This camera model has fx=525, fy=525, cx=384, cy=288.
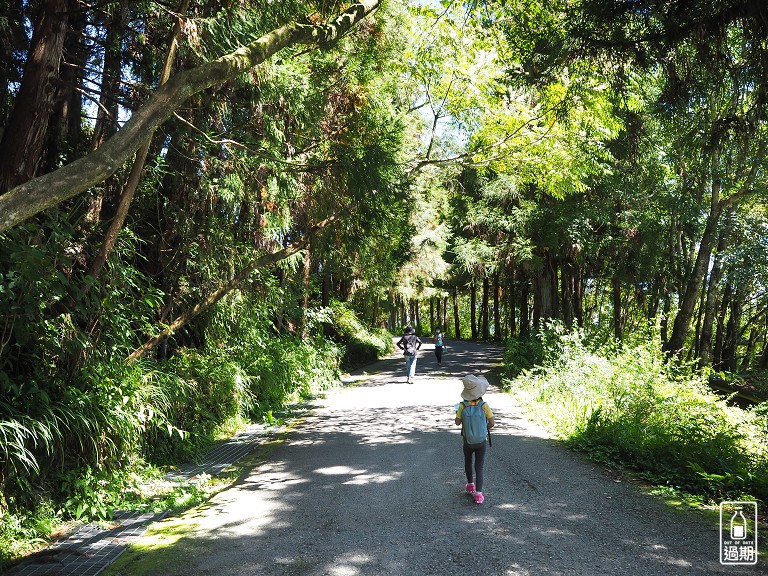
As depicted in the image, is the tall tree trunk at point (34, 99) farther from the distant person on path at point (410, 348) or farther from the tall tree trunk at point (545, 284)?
the tall tree trunk at point (545, 284)

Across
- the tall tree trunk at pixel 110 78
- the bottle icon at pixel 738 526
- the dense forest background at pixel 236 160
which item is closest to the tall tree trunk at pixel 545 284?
the dense forest background at pixel 236 160

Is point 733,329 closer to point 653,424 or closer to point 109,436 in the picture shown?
point 653,424

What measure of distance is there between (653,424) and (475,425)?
357 centimetres

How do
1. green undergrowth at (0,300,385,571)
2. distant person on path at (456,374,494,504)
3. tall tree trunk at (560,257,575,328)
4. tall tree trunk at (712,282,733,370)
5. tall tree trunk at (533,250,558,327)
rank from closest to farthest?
1. green undergrowth at (0,300,385,571)
2. distant person on path at (456,374,494,504)
3. tall tree trunk at (533,250,558,327)
4. tall tree trunk at (560,257,575,328)
5. tall tree trunk at (712,282,733,370)

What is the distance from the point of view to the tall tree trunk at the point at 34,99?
19.2 feet

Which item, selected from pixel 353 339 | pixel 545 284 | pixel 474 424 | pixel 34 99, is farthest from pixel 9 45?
pixel 353 339

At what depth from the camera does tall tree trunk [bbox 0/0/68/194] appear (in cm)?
586

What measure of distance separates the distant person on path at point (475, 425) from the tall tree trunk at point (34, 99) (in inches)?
219

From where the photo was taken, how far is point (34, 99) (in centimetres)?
591

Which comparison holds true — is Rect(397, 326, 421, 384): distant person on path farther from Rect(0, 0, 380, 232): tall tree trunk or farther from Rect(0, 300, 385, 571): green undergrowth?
Rect(0, 0, 380, 232): tall tree trunk

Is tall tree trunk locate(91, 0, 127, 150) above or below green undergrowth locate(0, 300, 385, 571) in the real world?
above

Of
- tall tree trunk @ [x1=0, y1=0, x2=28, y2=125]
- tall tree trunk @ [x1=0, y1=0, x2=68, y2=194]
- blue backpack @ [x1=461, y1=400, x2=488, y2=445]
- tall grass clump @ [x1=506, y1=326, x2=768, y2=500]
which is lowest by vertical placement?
tall grass clump @ [x1=506, y1=326, x2=768, y2=500]

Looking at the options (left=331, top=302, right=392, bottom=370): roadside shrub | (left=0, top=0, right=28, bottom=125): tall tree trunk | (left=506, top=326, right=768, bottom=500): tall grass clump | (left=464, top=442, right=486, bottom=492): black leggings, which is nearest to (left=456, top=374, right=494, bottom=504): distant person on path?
(left=464, top=442, right=486, bottom=492): black leggings

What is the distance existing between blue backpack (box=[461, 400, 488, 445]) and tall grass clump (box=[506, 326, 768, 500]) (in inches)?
99.5
